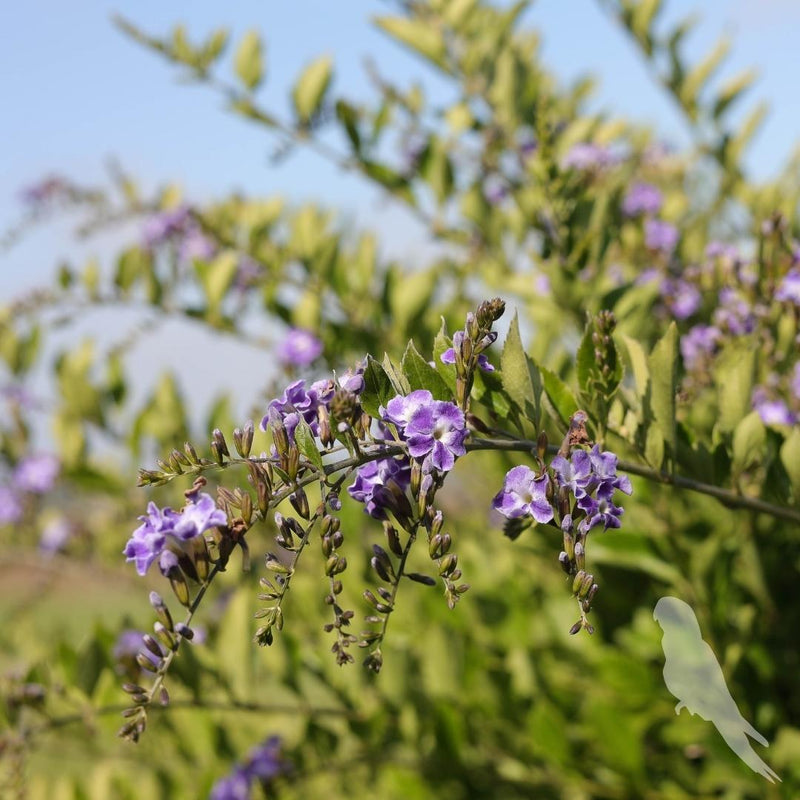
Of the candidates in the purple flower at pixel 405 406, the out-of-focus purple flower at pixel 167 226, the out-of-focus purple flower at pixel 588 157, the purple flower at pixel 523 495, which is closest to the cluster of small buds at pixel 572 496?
the purple flower at pixel 523 495

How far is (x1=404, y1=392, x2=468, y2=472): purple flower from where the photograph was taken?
940mm

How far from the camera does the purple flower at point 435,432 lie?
940mm

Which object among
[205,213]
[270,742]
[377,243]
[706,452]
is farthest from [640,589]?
[205,213]

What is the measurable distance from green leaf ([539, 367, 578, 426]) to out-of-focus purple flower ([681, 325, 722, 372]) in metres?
0.61

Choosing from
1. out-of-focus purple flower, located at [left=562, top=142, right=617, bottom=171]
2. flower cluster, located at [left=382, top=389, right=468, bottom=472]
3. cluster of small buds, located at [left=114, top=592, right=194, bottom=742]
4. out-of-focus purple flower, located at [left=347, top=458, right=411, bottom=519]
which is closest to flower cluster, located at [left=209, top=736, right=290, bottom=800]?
cluster of small buds, located at [left=114, top=592, right=194, bottom=742]

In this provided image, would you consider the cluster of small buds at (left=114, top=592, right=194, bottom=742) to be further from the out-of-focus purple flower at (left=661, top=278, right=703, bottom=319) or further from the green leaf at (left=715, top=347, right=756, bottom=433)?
the out-of-focus purple flower at (left=661, top=278, right=703, bottom=319)

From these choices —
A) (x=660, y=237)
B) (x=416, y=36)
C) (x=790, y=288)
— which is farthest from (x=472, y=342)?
(x=416, y=36)

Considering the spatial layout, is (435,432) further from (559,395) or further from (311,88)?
(311,88)

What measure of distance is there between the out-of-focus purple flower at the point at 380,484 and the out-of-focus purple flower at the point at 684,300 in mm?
1106

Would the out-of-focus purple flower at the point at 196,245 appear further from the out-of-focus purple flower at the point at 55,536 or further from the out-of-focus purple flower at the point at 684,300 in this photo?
the out-of-focus purple flower at the point at 684,300

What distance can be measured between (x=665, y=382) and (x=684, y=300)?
91cm

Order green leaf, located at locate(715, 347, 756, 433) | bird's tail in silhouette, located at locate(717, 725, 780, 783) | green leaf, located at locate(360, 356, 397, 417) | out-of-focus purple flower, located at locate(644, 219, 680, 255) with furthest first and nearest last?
out-of-focus purple flower, located at locate(644, 219, 680, 255) → green leaf, located at locate(715, 347, 756, 433) → green leaf, located at locate(360, 356, 397, 417) → bird's tail in silhouette, located at locate(717, 725, 780, 783)

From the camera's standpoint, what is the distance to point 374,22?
2.50 m

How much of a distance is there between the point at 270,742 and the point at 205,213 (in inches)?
70.8
